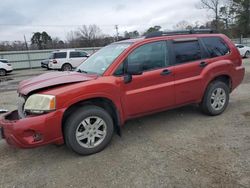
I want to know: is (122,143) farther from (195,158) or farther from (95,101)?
(195,158)

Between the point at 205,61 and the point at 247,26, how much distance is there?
1952 inches

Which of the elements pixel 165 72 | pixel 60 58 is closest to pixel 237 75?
pixel 165 72

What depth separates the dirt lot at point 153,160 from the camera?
3.21 metres

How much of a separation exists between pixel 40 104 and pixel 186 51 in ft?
9.51

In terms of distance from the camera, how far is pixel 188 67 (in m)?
4.91

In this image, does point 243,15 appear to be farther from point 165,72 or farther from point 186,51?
point 165,72

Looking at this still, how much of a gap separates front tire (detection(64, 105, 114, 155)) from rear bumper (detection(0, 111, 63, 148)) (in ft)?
0.67

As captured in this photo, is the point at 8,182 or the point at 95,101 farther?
the point at 95,101

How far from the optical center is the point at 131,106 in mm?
4336

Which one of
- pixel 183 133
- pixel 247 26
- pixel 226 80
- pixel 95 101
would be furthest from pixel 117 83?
pixel 247 26

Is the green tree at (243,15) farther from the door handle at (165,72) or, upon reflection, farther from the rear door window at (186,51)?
the door handle at (165,72)

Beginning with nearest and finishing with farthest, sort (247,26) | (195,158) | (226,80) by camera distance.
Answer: (195,158), (226,80), (247,26)

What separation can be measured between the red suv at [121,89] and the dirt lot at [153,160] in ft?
1.18

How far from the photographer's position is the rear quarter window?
17.4 feet
